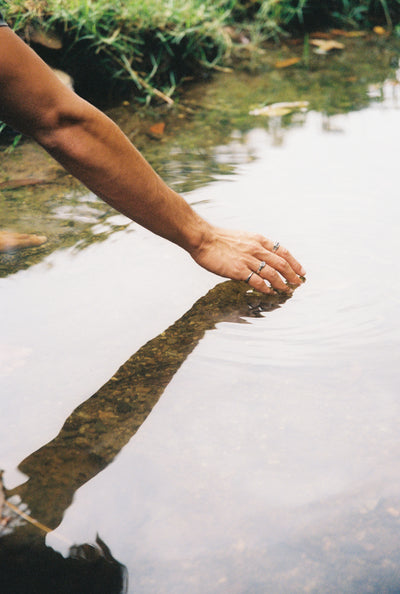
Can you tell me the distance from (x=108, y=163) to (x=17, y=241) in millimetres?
828

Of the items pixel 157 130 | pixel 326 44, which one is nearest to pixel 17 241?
pixel 157 130

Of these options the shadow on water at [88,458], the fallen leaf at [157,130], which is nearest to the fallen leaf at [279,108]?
the fallen leaf at [157,130]

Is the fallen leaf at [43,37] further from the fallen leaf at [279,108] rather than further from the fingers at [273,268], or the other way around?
the fingers at [273,268]

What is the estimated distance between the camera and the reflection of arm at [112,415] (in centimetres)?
124

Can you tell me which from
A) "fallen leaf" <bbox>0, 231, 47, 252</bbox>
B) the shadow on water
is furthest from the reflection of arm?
A: "fallen leaf" <bbox>0, 231, 47, 252</bbox>

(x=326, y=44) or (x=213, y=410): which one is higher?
(x=326, y=44)

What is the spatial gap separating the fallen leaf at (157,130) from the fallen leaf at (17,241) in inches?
45.1

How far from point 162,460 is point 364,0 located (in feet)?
16.4

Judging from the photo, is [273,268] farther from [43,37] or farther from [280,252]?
[43,37]

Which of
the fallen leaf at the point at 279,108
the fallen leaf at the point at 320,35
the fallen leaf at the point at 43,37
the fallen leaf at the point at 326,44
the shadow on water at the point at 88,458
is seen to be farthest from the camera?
the fallen leaf at the point at 320,35

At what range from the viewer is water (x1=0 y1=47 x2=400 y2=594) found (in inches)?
43.7

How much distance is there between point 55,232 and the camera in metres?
2.22

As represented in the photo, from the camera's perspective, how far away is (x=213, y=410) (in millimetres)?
1427

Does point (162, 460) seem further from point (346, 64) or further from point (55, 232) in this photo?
point (346, 64)
